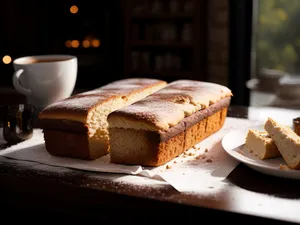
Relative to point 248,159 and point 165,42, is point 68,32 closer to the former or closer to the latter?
point 165,42

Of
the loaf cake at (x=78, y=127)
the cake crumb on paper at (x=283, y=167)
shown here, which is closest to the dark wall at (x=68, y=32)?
the loaf cake at (x=78, y=127)

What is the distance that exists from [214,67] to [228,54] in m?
0.16

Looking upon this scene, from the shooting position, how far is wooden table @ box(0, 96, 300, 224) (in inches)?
39.7

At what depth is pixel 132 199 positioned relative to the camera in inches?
42.7

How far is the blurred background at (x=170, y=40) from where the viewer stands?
11.9ft

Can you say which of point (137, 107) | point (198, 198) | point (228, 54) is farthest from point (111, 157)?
point (228, 54)

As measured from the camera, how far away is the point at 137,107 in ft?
4.34

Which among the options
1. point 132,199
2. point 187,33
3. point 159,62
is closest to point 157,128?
point 132,199

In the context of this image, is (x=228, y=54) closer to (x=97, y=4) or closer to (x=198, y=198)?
(x=97, y=4)

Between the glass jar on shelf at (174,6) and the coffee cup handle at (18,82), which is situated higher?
the glass jar on shelf at (174,6)

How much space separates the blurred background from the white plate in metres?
2.27

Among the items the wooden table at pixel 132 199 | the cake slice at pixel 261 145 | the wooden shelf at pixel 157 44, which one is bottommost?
the wooden table at pixel 132 199

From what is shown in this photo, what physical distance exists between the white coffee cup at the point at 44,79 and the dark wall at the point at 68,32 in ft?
7.49

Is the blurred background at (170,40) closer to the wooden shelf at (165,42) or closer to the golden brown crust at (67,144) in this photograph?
the wooden shelf at (165,42)
